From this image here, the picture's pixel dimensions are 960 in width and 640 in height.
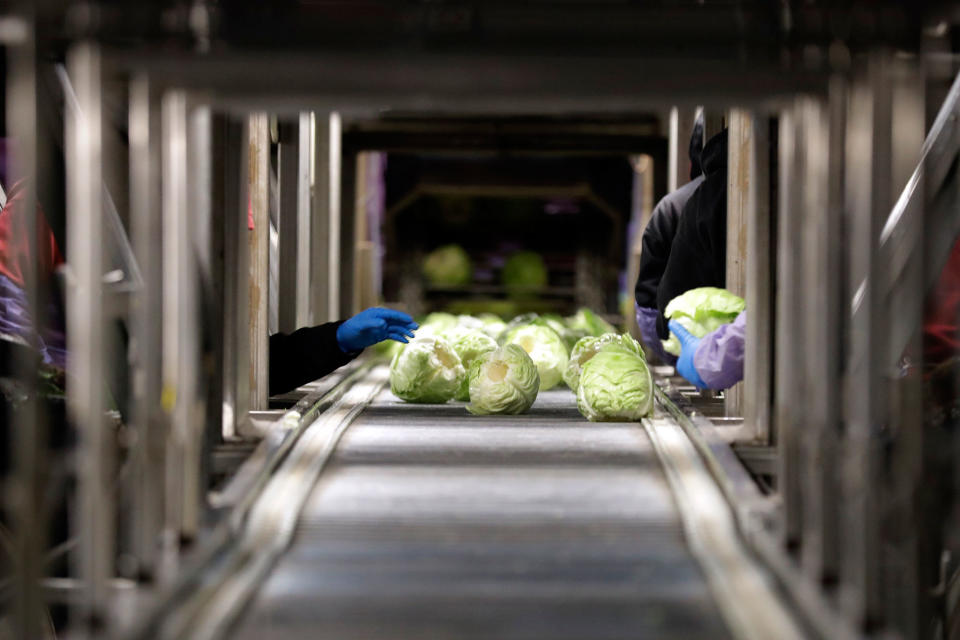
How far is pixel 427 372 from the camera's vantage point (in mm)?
3902

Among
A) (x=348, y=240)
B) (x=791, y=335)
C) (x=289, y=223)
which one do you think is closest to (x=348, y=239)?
(x=348, y=240)

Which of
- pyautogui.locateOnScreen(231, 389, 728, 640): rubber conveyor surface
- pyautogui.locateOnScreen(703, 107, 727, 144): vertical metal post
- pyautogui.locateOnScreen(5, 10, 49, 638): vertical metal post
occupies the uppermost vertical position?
pyautogui.locateOnScreen(703, 107, 727, 144): vertical metal post

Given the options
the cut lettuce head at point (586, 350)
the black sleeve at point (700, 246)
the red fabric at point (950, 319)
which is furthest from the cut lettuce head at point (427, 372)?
the red fabric at point (950, 319)

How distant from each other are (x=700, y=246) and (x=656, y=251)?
2.06 feet

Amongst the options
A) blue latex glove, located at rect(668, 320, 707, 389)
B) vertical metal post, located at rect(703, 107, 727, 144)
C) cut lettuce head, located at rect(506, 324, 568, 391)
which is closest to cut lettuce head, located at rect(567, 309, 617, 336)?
cut lettuce head, located at rect(506, 324, 568, 391)

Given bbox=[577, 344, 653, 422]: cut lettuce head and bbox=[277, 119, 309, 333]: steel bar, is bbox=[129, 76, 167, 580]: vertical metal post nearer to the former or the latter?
bbox=[577, 344, 653, 422]: cut lettuce head

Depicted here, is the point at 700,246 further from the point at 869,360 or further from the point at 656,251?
the point at 869,360

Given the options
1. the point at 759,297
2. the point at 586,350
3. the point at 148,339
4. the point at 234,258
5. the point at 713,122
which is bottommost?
the point at 586,350

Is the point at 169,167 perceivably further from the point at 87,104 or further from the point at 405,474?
the point at 405,474

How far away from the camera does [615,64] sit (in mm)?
2064

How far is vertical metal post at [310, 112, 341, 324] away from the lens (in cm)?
574

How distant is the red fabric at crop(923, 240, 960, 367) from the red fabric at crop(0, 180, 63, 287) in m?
3.26

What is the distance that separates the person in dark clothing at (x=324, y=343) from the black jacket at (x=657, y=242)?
1352 millimetres

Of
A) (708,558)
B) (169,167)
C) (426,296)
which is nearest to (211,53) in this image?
(169,167)
